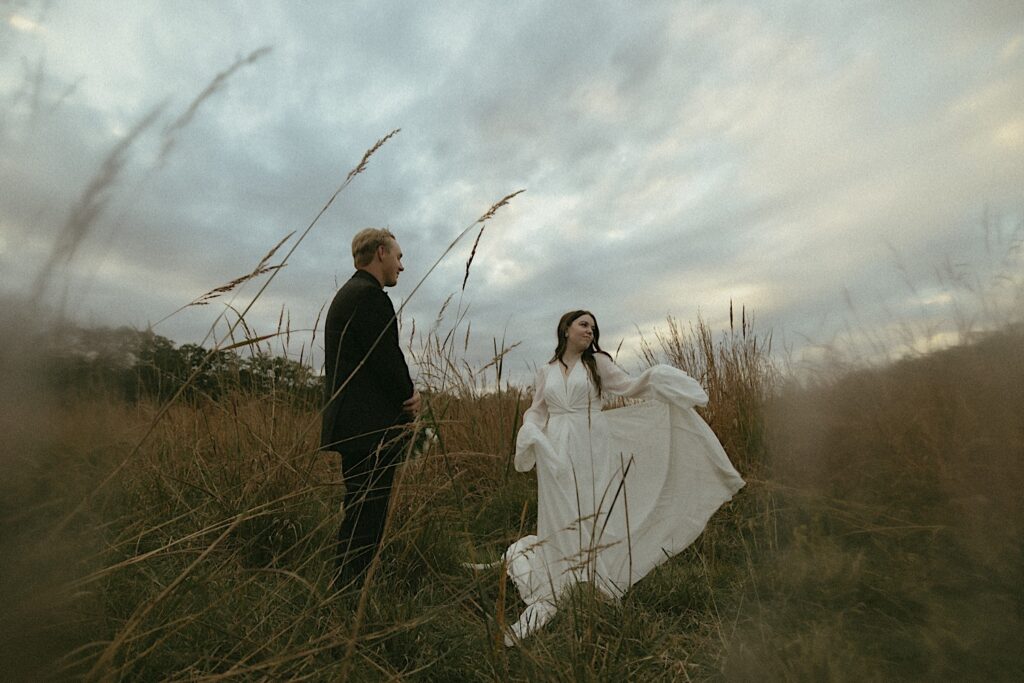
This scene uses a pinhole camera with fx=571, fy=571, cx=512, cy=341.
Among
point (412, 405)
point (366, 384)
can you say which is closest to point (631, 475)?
point (412, 405)

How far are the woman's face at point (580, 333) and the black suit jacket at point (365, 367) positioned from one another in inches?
45.1

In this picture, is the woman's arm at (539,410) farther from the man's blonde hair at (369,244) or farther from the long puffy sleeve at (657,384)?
the man's blonde hair at (369,244)

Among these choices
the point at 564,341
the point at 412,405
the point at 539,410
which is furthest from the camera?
the point at 564,341

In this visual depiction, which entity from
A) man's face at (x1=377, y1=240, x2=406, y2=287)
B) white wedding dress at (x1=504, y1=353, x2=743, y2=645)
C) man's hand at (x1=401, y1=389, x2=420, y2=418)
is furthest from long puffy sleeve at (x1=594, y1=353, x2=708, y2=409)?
man's face at (x1=377, y1=240, x2=406, y2=287)

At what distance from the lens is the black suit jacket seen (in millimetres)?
2830

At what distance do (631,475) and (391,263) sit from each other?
184 cm

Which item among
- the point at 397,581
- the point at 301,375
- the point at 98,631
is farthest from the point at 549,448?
the point at 98,631

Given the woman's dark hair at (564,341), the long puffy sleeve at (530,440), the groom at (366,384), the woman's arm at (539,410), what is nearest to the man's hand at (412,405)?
the groom at (366,384)

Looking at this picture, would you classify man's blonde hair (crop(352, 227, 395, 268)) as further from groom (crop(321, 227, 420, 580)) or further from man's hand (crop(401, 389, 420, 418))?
man's hand (crop(401, 389, 420, 418))

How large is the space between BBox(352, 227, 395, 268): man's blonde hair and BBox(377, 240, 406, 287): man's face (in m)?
0.03

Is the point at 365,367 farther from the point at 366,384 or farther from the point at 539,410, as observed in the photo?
the point at 539,410

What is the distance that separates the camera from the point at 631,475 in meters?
3.35

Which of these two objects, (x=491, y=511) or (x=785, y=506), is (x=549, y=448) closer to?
(x=491, y=511)

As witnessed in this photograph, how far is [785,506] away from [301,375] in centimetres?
277
